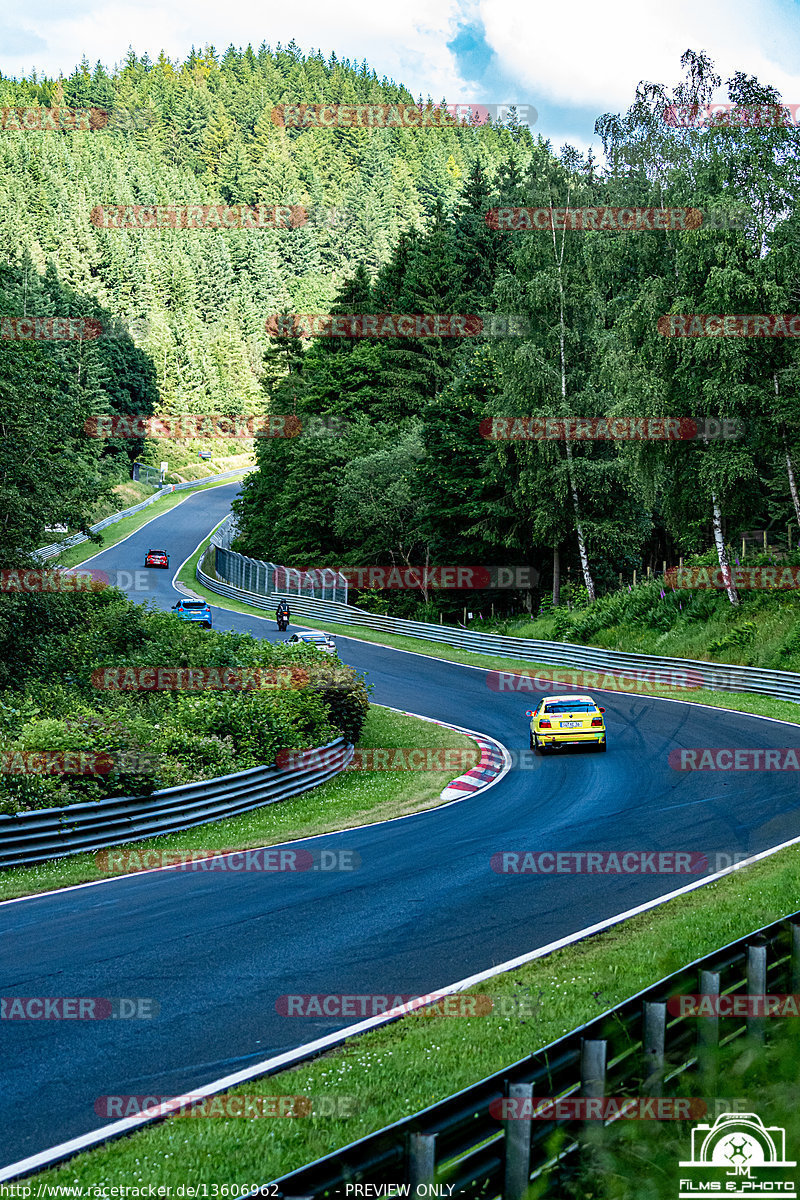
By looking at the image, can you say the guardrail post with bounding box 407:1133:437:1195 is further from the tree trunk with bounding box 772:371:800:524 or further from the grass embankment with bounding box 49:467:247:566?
the grass embankment with bounding box 49:467:247:566

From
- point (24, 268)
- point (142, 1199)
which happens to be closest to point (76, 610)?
point (142, 1199)

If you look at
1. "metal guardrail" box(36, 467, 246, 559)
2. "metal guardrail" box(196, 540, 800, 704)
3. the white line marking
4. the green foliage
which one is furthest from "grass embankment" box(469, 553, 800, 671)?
"metal guardrail" box(36, 467, 246, 559)

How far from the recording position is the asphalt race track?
25.7ft

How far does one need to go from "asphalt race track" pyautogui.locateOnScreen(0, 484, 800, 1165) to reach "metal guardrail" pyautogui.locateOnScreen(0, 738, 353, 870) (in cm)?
113

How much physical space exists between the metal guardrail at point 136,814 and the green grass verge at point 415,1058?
6.80 metres

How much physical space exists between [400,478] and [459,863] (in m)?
44.2

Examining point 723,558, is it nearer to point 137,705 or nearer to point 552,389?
point 552,389

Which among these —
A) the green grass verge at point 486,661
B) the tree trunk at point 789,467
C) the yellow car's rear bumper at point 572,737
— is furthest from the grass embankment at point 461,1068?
the tree trunk at point 789,467

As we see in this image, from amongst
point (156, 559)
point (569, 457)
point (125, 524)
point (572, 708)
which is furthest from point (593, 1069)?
point (125, 524)

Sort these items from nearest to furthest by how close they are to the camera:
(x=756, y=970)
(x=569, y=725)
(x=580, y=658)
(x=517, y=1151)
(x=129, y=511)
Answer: (x=517, y=1151), (x=756, y=970), (x=569, y=725), (x=580, y=658), (x=129, y=511)

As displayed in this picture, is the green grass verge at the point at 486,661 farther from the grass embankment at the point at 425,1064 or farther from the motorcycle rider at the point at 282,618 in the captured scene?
the grass embankment at the point at 425,1064

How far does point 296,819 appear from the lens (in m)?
17.9

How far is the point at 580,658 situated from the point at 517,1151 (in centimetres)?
3522

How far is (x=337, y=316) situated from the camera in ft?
254
